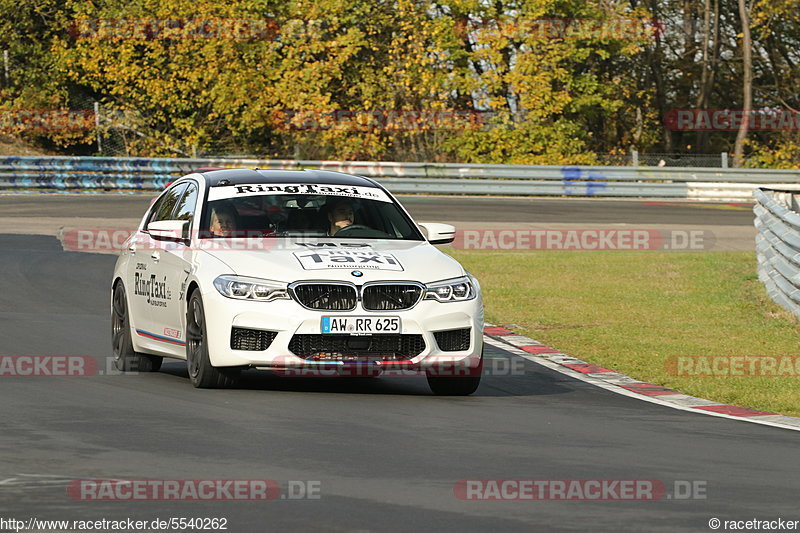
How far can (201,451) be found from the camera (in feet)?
24.7

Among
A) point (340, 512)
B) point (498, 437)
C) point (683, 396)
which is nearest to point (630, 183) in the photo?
point (683, 396)

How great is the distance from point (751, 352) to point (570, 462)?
20.3 feet

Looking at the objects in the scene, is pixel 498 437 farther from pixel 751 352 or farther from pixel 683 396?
pixel 751 352

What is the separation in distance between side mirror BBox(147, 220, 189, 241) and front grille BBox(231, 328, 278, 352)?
3.78ft

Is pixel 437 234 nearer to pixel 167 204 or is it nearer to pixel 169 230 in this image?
pixel 169 230
